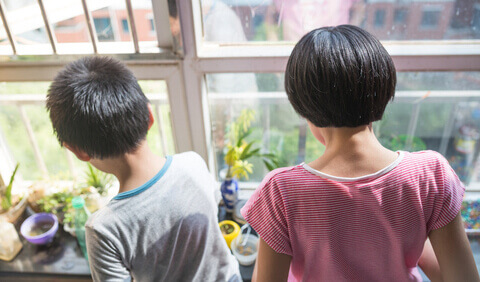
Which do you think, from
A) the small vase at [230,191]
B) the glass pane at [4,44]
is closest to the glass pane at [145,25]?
the glass pane at [4,44]

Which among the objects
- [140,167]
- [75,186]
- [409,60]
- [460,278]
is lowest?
[75,186]

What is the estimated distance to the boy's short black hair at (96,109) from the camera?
67 cm

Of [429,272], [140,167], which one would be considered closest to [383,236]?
[429,272]

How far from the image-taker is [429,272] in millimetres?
736

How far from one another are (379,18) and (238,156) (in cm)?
63

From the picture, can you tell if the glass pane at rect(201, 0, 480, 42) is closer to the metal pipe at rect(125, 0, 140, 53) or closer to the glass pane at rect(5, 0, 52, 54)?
the metal pipe at rect(125, 0, 140, 53)

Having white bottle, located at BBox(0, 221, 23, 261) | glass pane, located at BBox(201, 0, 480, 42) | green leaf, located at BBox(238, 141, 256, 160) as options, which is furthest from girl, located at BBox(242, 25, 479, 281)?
white bottle, located at BBox(0, 221, 23, 261)

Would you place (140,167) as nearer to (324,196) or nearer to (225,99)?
(324,196)

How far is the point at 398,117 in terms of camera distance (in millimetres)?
1147

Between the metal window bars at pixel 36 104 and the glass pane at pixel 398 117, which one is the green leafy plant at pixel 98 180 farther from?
the glass pane at pixel 398 117

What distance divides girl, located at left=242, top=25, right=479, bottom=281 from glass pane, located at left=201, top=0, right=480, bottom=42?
17.1 inches

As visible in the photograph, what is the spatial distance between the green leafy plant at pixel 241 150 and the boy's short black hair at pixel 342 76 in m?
0.61

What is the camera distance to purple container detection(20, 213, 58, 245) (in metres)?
1.16

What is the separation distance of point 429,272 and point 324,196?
38 centimetres
